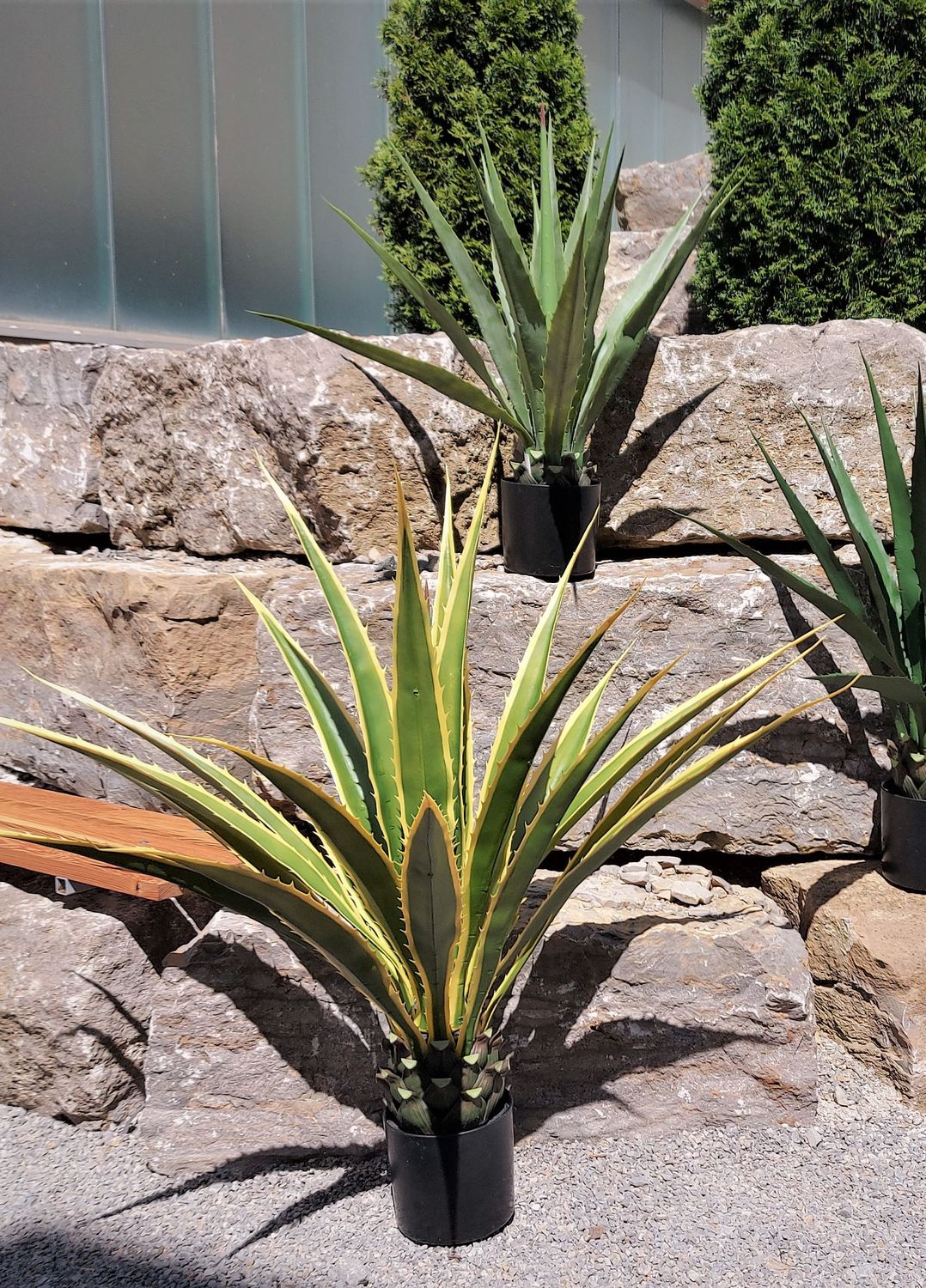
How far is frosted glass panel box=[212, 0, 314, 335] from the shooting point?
14.4ft

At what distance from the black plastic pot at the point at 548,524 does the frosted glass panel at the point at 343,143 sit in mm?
2601

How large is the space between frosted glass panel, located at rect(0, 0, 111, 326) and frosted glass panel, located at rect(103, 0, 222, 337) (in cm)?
7

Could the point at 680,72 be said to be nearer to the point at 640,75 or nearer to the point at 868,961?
the point at 640,75

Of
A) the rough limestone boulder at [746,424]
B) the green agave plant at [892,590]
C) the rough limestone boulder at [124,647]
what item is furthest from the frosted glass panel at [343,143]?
the green agave plant at [892,590]

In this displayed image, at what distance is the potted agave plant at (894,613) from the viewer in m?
2.28

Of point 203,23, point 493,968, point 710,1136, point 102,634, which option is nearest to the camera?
point 493,968

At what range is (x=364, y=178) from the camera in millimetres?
3393

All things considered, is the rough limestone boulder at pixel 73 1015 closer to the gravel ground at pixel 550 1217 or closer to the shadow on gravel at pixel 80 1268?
the gravel ground at pixel 550 1217

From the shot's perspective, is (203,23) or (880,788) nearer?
(880,788)

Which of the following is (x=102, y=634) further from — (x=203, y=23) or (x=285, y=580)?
(x=203, y=23)

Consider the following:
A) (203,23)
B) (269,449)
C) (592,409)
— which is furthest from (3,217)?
(592,409)

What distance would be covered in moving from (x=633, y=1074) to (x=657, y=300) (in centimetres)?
159

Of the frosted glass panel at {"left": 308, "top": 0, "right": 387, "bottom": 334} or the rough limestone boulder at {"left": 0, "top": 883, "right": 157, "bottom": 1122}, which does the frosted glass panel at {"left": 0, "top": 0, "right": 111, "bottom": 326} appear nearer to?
the frosted glass panel at {"left": 308, "top": 0, "right": 387, "bottom": 334}

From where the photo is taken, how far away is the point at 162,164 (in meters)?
4.24
